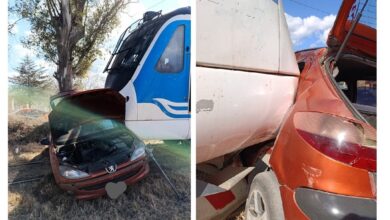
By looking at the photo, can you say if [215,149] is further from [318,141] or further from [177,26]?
[177,26]

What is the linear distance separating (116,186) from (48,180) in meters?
0.33

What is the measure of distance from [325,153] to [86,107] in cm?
116

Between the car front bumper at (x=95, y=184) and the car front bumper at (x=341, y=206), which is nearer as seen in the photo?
the car front bumper at (x=341, y=206)

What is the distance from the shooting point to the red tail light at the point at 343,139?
1.39 meters

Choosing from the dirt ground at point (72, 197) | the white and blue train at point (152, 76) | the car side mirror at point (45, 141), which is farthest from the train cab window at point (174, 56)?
the car side mirror at point (45, 141)

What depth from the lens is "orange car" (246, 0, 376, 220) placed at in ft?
4.55

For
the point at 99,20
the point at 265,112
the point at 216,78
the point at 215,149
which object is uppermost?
the point at 99,20

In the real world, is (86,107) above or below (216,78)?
below

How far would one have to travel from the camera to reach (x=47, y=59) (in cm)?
160

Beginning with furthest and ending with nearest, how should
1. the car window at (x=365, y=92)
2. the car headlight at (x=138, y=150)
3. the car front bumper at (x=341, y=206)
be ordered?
the car window at (x=365, y=92), the car headlight at (x=138, y=150), the car front bumper at (x=341, y=206)

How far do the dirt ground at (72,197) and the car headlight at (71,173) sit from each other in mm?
61

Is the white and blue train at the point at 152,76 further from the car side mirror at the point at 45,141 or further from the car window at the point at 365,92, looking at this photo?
the car window at the point at 365,92

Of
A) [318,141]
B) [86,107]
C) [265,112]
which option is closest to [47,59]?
[86,107]

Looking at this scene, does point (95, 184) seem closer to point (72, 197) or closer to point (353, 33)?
point (72, 197)
